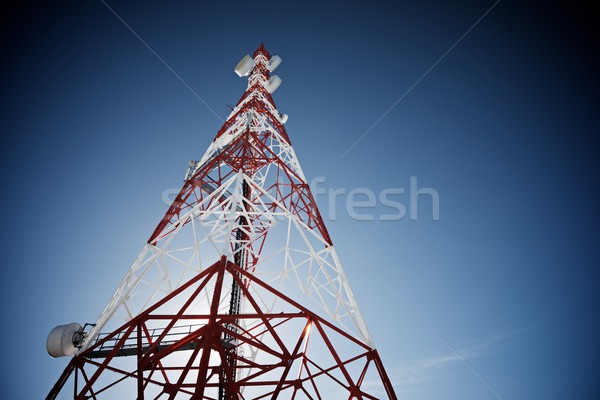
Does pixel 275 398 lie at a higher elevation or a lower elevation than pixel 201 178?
lower

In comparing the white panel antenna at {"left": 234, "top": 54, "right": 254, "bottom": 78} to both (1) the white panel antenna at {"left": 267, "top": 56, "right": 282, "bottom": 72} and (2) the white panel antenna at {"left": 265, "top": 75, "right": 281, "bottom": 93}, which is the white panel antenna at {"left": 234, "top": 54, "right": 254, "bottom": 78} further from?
(1) the white panel antenna at {"left": 267, "top": 56, "right": 282, "bottom": 72}

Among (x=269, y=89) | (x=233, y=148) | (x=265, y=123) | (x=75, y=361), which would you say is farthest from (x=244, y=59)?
(x=75, y=361)

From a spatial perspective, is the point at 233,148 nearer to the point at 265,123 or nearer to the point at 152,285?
the point at 265,123

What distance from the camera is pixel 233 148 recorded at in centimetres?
830

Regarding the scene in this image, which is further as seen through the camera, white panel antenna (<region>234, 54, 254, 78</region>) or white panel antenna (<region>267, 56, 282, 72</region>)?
white panel antenna (<region>267, 56, 282, 72</region>)

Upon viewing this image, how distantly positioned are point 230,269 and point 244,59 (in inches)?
469

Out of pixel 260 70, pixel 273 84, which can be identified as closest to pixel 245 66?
pixel 260 70

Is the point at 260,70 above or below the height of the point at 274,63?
below

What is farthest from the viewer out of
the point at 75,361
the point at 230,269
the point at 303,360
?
the point at 303,360

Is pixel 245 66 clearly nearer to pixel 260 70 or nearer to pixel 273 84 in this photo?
pixel 260 70

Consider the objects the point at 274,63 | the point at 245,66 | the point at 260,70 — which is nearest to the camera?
the point at 245,66

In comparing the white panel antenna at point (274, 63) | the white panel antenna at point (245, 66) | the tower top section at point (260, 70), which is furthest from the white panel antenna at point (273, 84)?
the white panel antenna at point (274, 63)

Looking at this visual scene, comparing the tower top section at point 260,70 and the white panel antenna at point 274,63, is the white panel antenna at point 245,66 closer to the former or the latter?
the tower top section at point 260,70

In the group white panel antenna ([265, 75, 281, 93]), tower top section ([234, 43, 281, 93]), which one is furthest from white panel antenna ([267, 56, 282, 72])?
white panel antenna ([265, 75, 281, 93])
